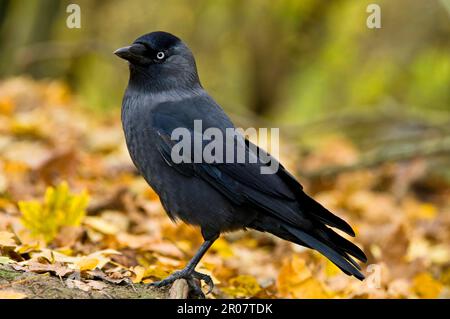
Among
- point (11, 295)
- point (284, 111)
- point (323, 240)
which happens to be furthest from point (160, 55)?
point (284, 111)

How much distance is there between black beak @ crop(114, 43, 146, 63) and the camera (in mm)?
3686

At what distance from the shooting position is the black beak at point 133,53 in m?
3.69

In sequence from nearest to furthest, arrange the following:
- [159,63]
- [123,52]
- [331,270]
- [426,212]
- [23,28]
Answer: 1. [123,52]
2. [159,63]
3. [331,270]
4. [426,212]
5. [23,28]

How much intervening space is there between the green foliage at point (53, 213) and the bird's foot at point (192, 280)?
81 cm

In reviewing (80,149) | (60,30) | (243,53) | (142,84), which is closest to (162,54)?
(142,84)

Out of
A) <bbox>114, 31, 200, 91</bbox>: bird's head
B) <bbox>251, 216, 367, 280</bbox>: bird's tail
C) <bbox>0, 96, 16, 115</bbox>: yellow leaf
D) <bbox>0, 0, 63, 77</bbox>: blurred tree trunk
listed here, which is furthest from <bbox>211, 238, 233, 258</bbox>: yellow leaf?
<bbox>0, 0, 63, 77</bbox>: blurred tree trunk

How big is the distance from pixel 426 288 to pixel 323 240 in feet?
3.44

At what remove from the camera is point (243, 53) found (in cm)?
1098

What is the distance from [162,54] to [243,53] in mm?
7246

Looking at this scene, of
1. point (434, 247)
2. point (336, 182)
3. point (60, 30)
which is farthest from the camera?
point (60, 30)

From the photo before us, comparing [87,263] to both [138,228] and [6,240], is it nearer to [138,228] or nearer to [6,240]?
[6,240]

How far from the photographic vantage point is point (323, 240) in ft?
11.4

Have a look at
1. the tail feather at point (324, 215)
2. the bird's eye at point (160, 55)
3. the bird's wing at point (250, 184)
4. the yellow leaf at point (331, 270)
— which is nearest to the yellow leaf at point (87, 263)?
the bird's wing at point (250, 184)
